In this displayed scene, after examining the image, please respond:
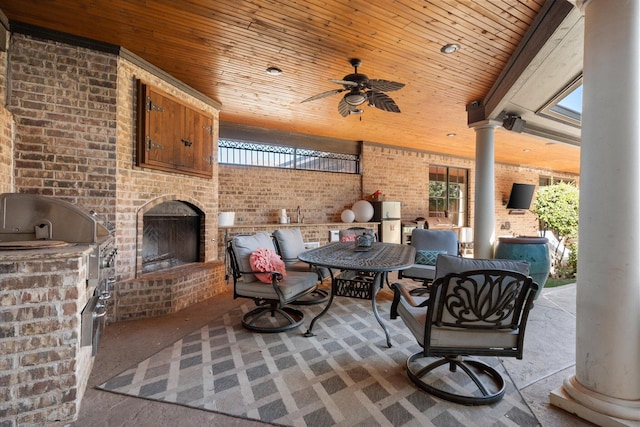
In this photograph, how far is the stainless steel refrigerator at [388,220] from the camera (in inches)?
268

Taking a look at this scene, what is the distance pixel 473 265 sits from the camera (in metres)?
1.75

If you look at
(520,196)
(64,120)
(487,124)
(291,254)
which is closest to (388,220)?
(487,124)

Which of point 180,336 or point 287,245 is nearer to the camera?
point 180,336

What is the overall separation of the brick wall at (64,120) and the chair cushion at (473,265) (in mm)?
3026

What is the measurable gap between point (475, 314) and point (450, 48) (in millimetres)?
2524

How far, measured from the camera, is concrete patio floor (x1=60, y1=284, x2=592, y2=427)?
1683 mm

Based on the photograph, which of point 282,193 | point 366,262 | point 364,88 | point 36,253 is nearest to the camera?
point 36,253

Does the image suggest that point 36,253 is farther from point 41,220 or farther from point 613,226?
point 613,226

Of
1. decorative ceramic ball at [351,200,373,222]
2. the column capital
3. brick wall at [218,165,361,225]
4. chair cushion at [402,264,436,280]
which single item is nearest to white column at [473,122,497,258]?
Result: the column capital

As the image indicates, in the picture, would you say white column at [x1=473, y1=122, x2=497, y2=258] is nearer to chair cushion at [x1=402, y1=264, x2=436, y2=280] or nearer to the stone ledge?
chair cushion at [x1=402, y1=264, x2=436, y2=280]

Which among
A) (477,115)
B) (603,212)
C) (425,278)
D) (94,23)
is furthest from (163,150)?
(477,115)

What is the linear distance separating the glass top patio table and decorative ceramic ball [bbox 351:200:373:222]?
322cm

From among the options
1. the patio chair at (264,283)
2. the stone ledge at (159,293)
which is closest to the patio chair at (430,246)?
the patio chair at (264,283)

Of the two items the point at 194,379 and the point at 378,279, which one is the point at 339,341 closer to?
the point at 378,279
